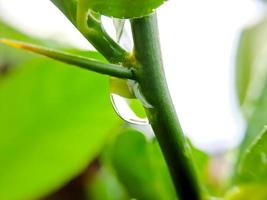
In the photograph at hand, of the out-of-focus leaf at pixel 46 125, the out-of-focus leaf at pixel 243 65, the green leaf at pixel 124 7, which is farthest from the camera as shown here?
the out-of-focus leaf at pixel 243 65

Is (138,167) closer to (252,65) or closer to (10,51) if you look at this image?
(252,65)

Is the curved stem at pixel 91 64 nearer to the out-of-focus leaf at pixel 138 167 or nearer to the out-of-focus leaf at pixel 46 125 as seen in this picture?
the out-of-focus leaf at pixel 138 167

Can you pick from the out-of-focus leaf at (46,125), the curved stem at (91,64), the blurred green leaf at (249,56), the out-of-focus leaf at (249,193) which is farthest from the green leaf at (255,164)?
the blurred green leaf at (249,56)

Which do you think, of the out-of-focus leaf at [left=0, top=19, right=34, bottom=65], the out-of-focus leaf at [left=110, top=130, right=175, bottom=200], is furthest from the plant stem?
the out-of-focus leaf at [left=0, top=19, right=34, bottom=65]

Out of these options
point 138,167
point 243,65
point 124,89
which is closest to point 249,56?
point 243,65

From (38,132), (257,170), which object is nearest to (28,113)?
(38,132)

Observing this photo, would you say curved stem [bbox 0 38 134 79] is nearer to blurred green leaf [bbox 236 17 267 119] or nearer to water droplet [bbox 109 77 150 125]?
water droplet [bbox 109 77 150 125]

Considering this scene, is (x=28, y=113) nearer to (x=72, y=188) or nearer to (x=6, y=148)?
(x=6, y=148)
